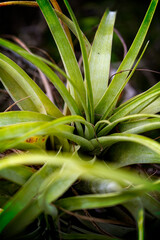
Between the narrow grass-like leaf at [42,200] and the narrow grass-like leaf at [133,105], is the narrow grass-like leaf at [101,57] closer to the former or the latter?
the narrow grass-like leaf at [133,105]

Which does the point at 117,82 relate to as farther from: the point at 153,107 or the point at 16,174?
the point at 16,174

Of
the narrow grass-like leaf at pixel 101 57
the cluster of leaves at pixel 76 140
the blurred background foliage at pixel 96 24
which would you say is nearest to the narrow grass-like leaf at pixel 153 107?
the cluster of leaves at pixel 76 140

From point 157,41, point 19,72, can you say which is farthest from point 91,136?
point 157,41

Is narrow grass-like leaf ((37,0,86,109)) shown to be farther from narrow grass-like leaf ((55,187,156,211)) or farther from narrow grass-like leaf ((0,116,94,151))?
narrow grass-like leaf ((55,187,156,211))

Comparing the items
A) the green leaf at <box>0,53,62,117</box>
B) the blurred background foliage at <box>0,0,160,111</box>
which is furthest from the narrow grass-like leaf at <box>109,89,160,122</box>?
the blurred background foliage at <box>0,0,160,111</box>

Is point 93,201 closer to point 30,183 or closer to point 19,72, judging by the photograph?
point 30,183

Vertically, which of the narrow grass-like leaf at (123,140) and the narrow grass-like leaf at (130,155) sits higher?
the narrow grass-like leaf at (123,140)
